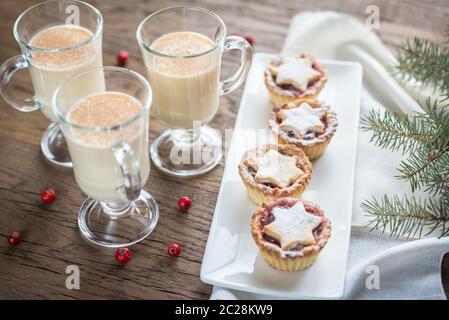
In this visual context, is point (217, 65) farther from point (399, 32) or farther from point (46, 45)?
point (399, 32)

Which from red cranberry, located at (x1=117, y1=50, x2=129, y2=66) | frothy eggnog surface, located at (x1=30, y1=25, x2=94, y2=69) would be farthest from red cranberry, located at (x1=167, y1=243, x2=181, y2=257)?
red cranberry, located at (x1=117, y1=50, x2=129, y2=66)

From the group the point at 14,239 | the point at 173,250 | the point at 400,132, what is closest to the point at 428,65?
the point at 400,132

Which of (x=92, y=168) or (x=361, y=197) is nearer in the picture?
(x=92, y=168)

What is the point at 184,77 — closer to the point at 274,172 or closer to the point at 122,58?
the point at 274,172

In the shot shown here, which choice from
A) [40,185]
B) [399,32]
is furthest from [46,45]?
[399,32]

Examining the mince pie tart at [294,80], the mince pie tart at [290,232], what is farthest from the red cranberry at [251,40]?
the mince pie tart at [290,232]

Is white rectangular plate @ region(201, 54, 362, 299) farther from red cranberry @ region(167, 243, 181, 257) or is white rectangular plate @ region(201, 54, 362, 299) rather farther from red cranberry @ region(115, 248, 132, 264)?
red cranberry @ region(115, 248, 132, 264)
